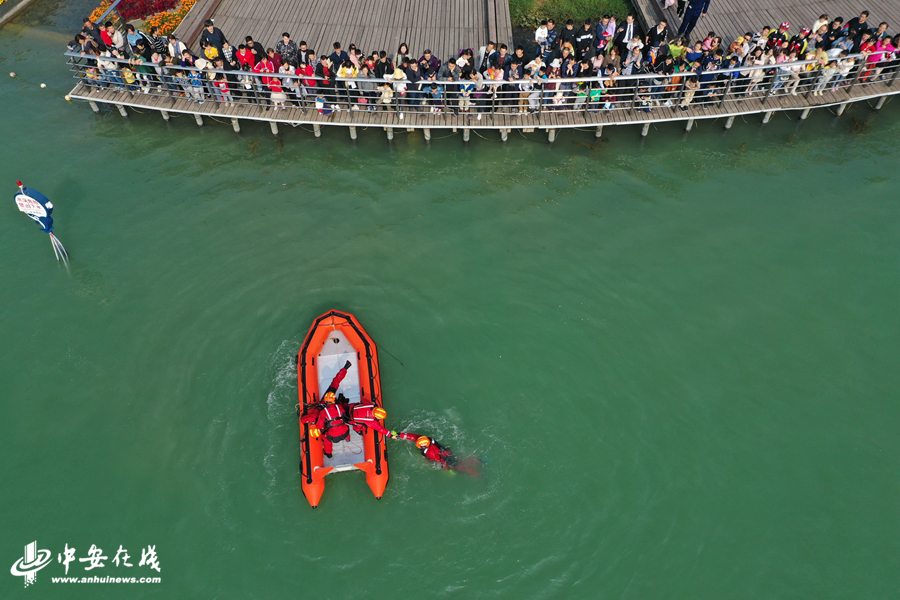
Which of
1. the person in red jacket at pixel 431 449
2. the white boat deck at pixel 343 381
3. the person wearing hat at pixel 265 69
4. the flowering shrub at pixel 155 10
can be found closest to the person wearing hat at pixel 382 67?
the person wearing hat at pixel 265 69

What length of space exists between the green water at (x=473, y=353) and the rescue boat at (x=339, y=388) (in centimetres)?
53

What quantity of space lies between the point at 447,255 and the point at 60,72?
574 inches

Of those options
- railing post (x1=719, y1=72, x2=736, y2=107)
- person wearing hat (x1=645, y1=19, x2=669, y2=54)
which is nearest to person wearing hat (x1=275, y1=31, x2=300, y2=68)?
person wearing hat (x1=645, y1=19, x2=669, y2=54)

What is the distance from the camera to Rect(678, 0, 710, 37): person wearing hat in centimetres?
1628

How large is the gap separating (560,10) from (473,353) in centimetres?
1356

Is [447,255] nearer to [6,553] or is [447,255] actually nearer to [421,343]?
[421,343]

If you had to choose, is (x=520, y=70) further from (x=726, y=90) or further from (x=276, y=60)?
(x=276, y=60)

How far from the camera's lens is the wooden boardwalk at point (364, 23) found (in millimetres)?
17516

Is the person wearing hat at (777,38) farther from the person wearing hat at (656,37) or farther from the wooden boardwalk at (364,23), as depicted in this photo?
the wooden boardwalk at (364,23)

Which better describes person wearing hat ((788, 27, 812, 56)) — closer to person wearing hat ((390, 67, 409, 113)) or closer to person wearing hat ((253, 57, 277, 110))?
person wearing hat ((390, 67, 409, 113))

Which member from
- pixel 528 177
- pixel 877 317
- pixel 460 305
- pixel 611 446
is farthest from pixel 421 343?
pixel 877 317

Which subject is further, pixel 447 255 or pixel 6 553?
pixel 447 255

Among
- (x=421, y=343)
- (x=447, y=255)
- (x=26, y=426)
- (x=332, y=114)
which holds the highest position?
(x=332, y=114)

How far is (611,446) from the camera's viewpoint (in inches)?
443
